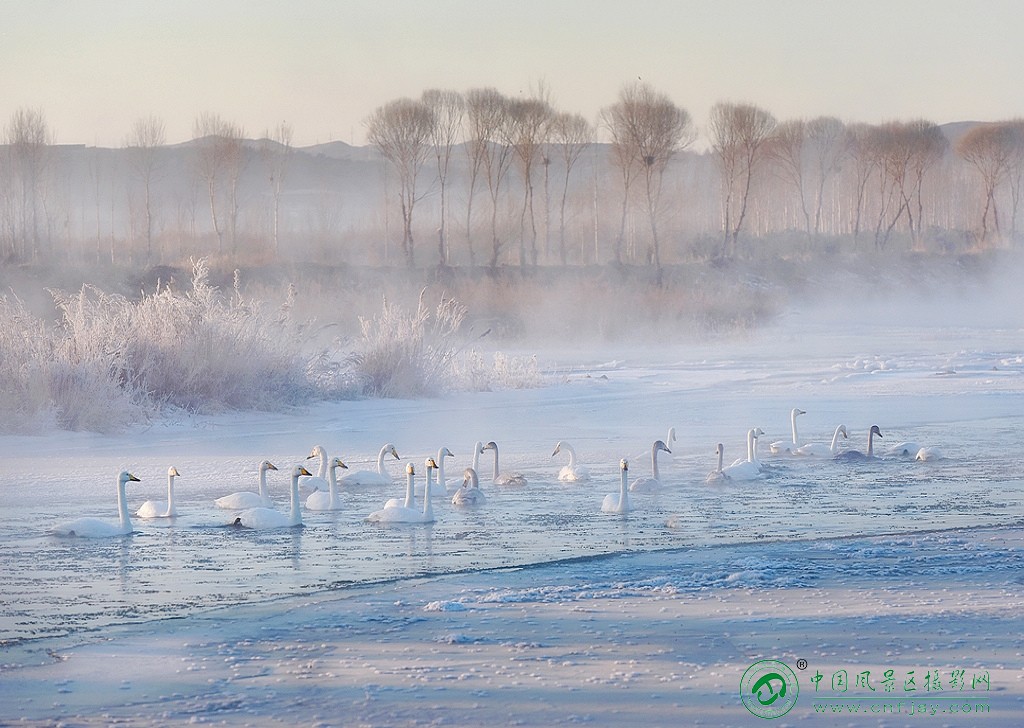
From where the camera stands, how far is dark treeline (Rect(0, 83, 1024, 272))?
171ft

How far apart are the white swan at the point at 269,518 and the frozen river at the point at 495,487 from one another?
11cm

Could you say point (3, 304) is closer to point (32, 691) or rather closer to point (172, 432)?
point (172, 432)

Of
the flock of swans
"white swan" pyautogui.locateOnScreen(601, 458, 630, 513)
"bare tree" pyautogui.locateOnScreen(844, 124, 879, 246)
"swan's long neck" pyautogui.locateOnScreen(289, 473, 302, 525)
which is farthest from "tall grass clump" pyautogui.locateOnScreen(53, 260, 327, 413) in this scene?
"bare tree" pyautogui.locateOnScreen(844, 124, 879, 246)

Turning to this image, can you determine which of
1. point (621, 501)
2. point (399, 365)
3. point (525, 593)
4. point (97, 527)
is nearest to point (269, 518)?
point (97, 527)

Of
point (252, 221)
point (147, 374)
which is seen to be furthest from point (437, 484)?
point (252, 221)

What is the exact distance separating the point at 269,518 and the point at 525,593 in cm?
282

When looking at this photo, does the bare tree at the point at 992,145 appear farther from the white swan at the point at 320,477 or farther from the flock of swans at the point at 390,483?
the white swan at the point at 320,477

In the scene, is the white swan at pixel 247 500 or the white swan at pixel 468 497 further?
the white swan at pixel 468 497

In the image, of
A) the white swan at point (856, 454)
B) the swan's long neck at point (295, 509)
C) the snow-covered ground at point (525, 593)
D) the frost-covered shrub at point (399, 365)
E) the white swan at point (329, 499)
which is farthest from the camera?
the frost-covered shrub at point (399, 365)

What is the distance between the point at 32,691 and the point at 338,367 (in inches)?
556

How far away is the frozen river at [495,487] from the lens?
7551mm

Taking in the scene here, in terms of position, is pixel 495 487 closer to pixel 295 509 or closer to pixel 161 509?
pixel 295 509

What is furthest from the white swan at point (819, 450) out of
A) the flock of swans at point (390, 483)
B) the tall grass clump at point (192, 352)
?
the tall grass clump at point (192, 352)

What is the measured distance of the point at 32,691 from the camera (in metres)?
5.32
